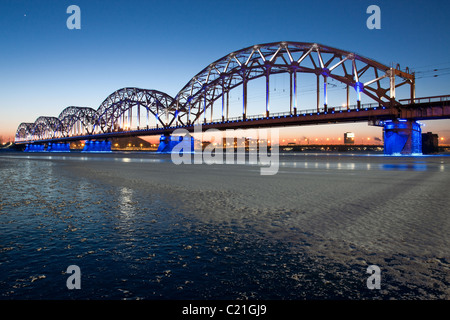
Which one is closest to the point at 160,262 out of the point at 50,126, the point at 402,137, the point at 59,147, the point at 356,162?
the point at 356,162

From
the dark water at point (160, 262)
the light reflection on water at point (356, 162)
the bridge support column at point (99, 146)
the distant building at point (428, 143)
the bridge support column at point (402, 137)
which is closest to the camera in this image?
the dark water at point (160, 262)

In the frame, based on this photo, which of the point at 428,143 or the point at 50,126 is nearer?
the point at 428,143

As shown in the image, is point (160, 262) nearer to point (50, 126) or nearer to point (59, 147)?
point (59, 147)

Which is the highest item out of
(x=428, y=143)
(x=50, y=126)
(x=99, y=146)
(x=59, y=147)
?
(x=50, y=126)

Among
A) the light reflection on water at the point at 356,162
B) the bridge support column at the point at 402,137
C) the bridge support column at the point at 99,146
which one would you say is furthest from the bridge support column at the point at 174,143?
the bridge support column at the point at 402,137

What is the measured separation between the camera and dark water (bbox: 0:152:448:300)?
3084mm

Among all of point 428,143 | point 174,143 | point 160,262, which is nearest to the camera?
point 160,262

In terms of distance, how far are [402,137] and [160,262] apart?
54.0 m

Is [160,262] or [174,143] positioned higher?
[174,143]

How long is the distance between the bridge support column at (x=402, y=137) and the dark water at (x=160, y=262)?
170 ft

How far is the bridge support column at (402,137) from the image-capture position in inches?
1935

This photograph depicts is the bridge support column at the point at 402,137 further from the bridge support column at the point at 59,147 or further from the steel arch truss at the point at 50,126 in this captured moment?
the steel arch truss at the point at 50,126

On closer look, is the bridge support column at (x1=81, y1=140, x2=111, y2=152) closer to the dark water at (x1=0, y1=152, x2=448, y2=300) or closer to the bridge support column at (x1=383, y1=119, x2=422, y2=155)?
the bridge support column at (x1=383, y1=119, x2=422, y2=155)

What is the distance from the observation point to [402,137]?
163ft
